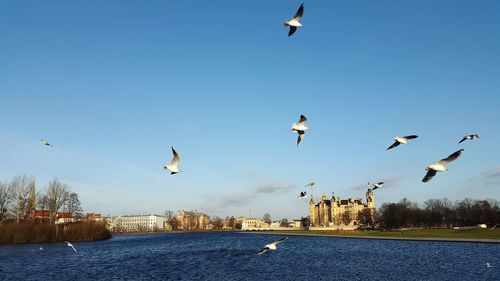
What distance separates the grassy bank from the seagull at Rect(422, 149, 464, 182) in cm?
9880

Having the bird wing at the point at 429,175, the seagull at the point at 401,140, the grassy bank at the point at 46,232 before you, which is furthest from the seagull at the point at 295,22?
the grassy bank at the point at 46,232

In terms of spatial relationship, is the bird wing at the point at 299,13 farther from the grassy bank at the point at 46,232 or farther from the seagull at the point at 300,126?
the grassy bank at the point at 46,232

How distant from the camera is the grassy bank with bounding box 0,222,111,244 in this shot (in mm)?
Result: 93438

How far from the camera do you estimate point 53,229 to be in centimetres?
10212

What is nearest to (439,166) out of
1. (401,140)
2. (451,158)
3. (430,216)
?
(451,158)

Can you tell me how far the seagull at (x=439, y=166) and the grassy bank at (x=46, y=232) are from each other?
9880 centimetres

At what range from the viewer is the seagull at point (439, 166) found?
45.4ft

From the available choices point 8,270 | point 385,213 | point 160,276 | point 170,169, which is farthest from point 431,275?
point 385,213

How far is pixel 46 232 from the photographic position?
326 ft

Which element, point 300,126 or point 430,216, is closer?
point 300,126

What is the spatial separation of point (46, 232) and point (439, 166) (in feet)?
336

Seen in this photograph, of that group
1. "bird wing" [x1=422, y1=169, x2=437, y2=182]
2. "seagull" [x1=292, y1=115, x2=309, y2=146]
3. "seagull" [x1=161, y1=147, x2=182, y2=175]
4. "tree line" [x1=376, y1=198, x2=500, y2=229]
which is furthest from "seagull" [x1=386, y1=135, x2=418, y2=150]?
"tree line" [x1=376, y1=198, x2=500, y2=229]

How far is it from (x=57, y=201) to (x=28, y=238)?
66.7 feet

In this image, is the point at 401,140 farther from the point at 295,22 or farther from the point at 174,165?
the point at 174,165
